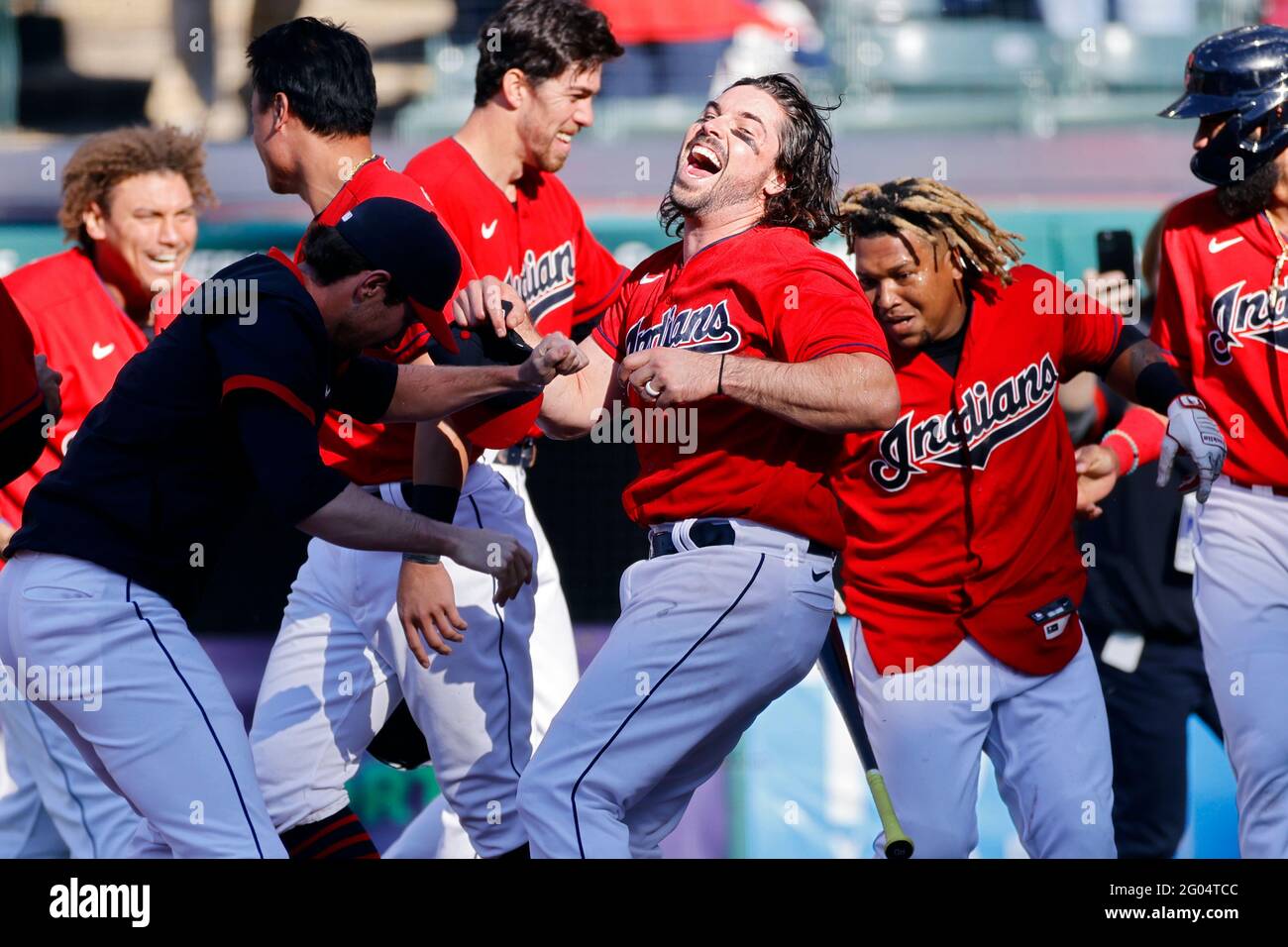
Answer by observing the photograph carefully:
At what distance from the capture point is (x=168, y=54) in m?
5.92

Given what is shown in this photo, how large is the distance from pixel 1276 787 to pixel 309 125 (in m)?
2.55

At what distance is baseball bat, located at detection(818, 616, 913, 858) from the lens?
3.35 meters

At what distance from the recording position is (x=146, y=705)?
2.77 meters

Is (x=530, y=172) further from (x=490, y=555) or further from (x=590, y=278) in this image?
(x=490, y=555)

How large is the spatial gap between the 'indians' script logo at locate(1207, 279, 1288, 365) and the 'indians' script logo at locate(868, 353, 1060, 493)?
0.48m

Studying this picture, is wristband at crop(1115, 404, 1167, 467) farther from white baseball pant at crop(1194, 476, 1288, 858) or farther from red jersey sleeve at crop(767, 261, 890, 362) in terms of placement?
red jersey sleeve at crop(767, 261, 890, 362)

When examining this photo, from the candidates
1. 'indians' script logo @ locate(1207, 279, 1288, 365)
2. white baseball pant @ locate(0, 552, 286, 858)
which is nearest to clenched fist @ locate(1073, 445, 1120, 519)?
'indians' script logo @ locate(1207, 279, 1288, 365)

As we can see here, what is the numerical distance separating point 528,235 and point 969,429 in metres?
1.17

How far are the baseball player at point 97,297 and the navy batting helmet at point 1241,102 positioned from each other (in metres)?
2.52

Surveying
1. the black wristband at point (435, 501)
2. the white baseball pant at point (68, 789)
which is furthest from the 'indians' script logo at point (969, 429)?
the white baseball pant at point (68, 789)

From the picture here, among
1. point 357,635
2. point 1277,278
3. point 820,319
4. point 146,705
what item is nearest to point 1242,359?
point 1277,278
